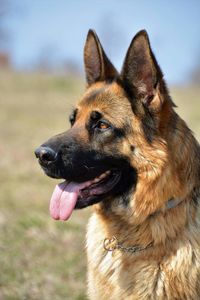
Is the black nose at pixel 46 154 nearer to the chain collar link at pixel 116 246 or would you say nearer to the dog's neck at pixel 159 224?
the dog's neck at pixel 159 224

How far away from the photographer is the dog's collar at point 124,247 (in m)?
3.92

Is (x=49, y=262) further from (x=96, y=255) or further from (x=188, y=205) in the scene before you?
(x=188, y=205)

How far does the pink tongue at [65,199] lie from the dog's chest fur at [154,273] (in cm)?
52

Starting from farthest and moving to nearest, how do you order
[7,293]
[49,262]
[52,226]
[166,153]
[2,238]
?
[52,226] → [2,238] → [49,262] → [7,293] → [166,153]

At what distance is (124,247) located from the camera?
4.04m

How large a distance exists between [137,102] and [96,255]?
133 cm

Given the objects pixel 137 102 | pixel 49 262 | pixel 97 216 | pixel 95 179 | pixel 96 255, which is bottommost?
pixel 49 262

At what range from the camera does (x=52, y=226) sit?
23.1 ft

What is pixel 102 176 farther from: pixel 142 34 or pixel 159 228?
pixel 142 34

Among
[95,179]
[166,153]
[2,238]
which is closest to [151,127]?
[166,153]

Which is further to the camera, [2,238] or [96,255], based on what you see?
[2,238]

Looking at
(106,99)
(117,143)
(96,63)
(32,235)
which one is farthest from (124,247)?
(32,235)

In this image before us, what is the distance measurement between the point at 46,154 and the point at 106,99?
2.49ft

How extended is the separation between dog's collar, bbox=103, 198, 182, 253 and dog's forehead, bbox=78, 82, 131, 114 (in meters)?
0.86
